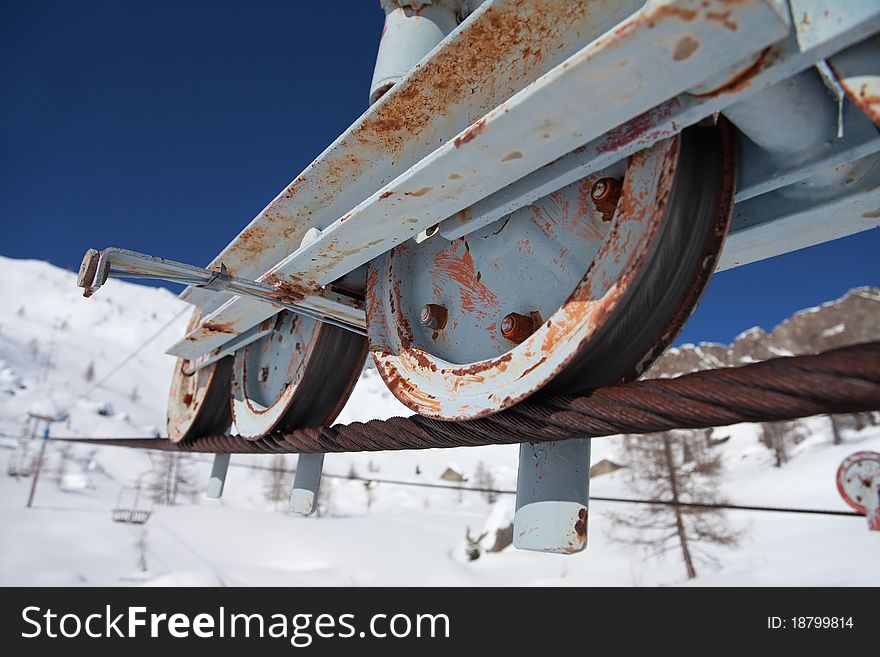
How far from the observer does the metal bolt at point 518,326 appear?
1.22 meters

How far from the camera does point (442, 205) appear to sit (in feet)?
3.76

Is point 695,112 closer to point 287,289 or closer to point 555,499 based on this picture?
point 555,499

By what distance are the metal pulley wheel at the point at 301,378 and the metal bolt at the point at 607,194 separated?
120 cm

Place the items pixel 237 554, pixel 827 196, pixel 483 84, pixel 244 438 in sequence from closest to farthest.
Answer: pixel 827 196 < pixel 483 84 < pixel 244 438 < pixel 237 554

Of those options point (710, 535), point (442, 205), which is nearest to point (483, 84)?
point (442, 205)

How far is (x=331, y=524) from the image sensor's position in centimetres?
4088

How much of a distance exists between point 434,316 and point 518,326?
316 millimetres

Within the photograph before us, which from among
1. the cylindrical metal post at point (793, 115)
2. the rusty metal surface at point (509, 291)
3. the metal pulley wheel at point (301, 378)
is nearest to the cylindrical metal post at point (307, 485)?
the metal pulley wheel at point (301, 378)

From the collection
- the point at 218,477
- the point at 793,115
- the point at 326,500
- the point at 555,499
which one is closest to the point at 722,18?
the point at 793,115

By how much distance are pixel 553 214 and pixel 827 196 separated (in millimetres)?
519

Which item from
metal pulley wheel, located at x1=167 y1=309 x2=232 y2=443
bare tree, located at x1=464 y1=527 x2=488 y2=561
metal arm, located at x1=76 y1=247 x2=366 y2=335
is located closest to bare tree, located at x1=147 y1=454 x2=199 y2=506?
bare tree, located at x1=464 y1=527 x2=488 y2=561

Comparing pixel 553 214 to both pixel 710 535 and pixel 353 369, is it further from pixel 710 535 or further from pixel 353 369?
pixel 710 535

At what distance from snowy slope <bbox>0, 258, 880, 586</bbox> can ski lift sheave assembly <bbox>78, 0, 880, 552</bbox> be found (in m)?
12.2

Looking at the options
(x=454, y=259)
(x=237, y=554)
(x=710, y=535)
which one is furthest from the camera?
(x=237, y=554)
